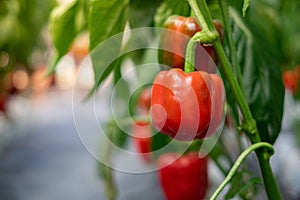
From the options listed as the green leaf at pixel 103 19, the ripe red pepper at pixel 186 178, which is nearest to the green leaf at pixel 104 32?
the green leaf at pixel 103 19

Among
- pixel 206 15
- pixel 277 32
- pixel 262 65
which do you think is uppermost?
pixel 206 15

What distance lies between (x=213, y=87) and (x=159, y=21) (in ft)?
0.51

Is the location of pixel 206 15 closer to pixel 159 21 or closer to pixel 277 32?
pixel 159 21

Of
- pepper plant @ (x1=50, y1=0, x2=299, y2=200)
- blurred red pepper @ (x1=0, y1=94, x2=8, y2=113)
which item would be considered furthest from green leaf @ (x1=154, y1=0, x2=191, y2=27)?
blurred red pepper @ (x1=0, y1=94, x2=8, y2=113)

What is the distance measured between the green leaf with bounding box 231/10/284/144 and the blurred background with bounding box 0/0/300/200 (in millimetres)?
141

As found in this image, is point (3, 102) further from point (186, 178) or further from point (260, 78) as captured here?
point (260, 78)

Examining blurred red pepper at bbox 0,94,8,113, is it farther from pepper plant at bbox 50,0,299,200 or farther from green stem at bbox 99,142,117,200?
pepper plant at bbox 50,0,299,200

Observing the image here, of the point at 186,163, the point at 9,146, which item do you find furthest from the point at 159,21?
the point at 9,146

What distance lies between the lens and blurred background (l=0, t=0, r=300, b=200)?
1116mm

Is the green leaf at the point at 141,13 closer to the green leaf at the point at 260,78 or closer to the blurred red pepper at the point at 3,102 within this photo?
the green leaf at the point at 260,78

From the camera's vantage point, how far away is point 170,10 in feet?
1.45

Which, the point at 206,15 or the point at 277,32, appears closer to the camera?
the point at 206,15

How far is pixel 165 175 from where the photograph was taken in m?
0.87

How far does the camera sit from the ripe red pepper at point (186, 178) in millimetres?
819
